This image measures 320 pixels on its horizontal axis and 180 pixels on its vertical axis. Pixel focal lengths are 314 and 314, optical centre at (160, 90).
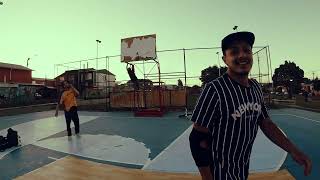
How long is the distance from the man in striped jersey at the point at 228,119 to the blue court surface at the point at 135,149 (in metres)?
4.37

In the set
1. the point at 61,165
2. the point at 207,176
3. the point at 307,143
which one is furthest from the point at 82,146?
the point at 207,176

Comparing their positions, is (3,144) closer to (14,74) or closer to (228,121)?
(228,121)

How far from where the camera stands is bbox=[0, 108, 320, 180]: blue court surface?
705cm

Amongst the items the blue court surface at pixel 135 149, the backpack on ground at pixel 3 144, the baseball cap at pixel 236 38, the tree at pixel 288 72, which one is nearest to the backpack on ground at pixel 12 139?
the backpack on ground at pixel 3 144

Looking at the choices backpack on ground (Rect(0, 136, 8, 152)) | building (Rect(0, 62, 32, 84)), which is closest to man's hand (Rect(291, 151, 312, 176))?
backpack on ground (Rect(0, 136, 8, 152))

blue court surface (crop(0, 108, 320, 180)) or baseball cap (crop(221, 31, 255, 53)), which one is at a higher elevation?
baseball cap (crop(221, 31, 255, 53))

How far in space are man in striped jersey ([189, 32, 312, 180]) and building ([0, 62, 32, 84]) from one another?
57.9 meters

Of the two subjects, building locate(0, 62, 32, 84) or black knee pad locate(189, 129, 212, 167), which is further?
building locate(0, 62, 32, 84)

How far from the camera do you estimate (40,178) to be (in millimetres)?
6023

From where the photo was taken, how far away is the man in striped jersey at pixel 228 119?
213 centimetres

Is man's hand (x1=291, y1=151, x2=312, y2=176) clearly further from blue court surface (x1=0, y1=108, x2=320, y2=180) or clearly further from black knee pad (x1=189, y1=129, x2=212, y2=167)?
blue court surface (x1=0, y1=108, x2=320, y2=180)

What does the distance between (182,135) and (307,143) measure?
4035 mm

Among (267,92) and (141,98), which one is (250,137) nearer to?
(141,98)

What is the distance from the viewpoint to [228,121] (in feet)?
6.97
